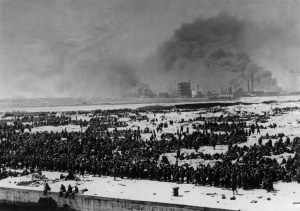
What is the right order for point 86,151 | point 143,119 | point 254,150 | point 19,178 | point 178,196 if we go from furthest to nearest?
point 143,119 → point 86,151 → point 254,150 → point 19,178 → point 178,196

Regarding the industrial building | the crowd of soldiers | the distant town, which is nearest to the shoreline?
the crowd of soldiers

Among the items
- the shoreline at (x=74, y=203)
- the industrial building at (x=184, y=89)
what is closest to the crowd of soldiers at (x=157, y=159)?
the shoreline at (x=74, y=203)

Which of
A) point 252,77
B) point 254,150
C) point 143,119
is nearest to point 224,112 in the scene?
point 143,119

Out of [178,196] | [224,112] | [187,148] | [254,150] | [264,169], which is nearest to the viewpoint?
[178,196]

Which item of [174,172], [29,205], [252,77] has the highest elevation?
[252,77]

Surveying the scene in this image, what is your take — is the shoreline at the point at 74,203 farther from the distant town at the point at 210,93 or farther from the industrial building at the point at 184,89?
the industrial building at the point at 184,89

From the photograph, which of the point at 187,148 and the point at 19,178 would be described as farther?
the point at 187,148

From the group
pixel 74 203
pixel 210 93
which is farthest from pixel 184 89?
pixel 74 203

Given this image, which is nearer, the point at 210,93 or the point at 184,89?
the point at 184,89

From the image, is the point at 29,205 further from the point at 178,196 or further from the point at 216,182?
the point at 216,182

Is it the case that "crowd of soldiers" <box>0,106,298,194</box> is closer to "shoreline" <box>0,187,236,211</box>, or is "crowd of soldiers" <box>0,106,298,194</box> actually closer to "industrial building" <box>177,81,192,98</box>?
"shoreline" <box>0,187,236,211</box>

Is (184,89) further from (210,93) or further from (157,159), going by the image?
(157,159)
